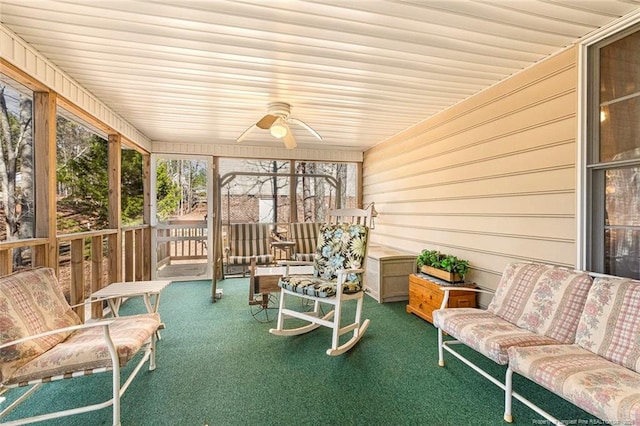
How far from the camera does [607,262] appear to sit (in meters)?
2.10

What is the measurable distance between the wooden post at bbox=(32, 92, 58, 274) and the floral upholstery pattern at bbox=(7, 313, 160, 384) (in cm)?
83

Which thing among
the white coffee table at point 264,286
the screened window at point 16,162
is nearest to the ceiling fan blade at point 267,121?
the white coffee table at point 264,286

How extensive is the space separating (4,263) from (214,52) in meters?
2.05

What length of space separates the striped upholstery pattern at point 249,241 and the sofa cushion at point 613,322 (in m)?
3.85

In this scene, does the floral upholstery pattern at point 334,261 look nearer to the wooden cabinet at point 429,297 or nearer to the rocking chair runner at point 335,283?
the rocking chair runner at point 335,283

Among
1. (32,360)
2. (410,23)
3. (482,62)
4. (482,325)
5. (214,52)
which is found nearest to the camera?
(32,360)

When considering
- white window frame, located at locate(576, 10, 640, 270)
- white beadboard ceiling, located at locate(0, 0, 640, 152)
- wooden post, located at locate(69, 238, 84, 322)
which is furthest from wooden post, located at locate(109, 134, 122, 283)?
white window frame, located at locate(576, 10, 640, 270)

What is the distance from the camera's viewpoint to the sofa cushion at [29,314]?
155 cm

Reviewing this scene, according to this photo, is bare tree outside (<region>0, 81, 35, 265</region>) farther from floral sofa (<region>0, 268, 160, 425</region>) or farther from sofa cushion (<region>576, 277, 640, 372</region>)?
sofa cushion (<region>576, 277, 640, 372</region>)

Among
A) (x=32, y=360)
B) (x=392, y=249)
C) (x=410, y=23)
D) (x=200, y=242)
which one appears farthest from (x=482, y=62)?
(x=200, y=242)

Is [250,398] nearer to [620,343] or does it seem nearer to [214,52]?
[620,343]

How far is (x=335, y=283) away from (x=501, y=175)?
6.28 feet

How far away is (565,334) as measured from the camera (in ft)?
6.22

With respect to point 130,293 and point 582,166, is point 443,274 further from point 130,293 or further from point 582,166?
point 130,293
